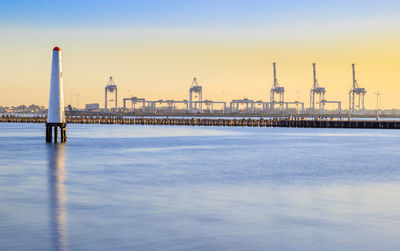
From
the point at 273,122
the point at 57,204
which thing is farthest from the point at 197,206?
the point at 273,122

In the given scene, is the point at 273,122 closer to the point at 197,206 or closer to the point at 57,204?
the point at 197,206

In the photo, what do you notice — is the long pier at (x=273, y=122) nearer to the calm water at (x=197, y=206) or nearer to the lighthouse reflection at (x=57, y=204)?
the calm water at (x=197, y=206)

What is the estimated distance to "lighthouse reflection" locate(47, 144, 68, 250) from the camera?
584 inches

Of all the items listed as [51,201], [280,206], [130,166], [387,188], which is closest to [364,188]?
[387,188]

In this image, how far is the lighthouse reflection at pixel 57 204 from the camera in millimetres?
14836

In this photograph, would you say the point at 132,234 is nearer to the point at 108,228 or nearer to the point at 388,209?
the point at 108,228

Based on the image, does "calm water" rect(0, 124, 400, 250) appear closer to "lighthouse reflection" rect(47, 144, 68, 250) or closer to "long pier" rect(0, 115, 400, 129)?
"lighthouse reflection" rect(47, 144, 68, 250)

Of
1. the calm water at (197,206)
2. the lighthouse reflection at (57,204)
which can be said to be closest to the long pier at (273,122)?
the calm water at (197,206)

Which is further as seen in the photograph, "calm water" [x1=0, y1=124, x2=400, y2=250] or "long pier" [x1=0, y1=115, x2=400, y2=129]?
"long pier" [x1=0, y1=115, x2=400, y2=129]

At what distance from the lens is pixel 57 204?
20938mm

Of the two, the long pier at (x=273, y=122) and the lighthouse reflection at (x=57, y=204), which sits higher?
the long pier at (x=273, y=122)

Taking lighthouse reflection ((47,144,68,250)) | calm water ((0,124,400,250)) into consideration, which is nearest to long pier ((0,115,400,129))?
calm water ((0,124,400,250))

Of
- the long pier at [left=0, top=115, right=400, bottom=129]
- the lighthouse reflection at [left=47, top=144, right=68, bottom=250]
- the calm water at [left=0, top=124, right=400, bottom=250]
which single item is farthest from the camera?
the long pier at [left=0, top=115, right=400, bottom=129]

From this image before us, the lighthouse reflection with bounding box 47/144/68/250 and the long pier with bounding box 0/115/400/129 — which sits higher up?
the long pier with bounding box 0/115/400/129
